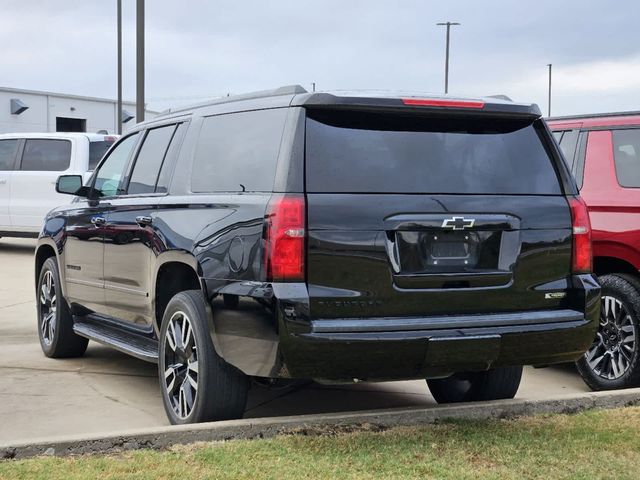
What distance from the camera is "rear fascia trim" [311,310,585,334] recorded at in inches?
178

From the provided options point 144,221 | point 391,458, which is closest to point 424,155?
point 391,458

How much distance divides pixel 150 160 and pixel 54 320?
201 centimetres

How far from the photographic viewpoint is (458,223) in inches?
188

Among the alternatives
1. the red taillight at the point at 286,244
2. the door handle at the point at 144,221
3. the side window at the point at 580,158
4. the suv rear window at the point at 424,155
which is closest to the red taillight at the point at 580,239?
the suv rear window at the point at 424,155

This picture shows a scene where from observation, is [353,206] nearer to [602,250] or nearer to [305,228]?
[305,228]

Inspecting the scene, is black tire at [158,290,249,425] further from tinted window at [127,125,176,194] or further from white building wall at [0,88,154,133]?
white building wall at [0,88,154,133]

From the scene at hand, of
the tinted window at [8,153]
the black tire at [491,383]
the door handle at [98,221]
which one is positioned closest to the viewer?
the black tire at [491,383]

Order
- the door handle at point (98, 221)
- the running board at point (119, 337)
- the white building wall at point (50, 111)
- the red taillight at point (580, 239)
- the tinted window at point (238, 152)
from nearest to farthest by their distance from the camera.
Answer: the tinted window at point (238, 152), the red taillight at point (580, 239), the running board at point (119, 337), the door handle at point (98, 221), the white building wall at point (50, 111)

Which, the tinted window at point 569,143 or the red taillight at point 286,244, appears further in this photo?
the tinted window at point 569,143

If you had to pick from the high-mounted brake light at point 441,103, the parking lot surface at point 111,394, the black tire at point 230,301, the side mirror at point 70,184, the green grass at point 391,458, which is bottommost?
the parking lot surface at point 111,394

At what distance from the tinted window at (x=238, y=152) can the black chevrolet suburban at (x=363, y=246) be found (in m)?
0.01

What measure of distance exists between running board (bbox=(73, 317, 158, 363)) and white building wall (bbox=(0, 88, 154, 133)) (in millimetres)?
34629

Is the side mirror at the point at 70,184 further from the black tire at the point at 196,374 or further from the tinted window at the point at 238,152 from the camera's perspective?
the black tire at the point at 196,374

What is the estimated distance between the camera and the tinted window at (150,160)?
20.0 feet
